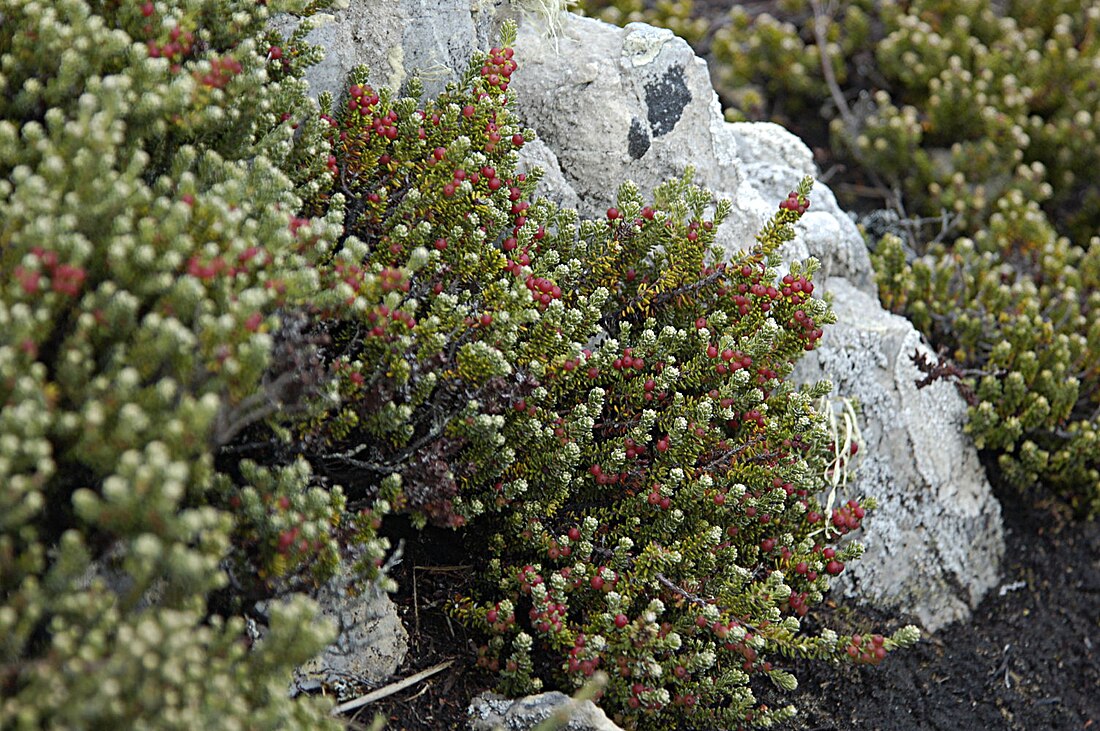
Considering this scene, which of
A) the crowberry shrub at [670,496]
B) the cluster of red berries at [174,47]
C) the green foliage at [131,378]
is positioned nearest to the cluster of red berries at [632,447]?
the crowberry shrub at [670,496]

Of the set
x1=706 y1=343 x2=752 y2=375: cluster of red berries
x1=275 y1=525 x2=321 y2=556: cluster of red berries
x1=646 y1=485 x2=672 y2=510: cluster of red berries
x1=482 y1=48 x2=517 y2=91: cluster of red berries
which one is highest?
x1=482 y1=48 x2=517 y2=91: cluster of red berries

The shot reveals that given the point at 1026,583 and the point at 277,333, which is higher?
the point at 277,333

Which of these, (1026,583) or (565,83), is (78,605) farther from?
(1026,583)

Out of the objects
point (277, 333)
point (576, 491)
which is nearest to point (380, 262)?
point (277, 333)

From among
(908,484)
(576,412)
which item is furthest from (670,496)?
(908,484)

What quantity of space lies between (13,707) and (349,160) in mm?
1966

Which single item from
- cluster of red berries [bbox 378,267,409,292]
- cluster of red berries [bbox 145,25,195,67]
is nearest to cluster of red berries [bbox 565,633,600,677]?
cluster of red berries [bbox 378,267,409,292]

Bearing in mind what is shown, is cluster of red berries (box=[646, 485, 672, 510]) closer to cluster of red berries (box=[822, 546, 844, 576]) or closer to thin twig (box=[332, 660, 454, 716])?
cluster of red berries (box=[822, 546, 844, 576])

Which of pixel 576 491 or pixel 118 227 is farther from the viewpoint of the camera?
pixel 576 491

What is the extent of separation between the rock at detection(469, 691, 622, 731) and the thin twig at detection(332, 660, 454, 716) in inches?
6.0

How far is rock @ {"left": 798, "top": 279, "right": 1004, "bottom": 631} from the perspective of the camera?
158 inches

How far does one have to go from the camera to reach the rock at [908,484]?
13.2 ft

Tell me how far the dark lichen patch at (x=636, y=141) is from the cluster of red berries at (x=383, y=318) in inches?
60.9

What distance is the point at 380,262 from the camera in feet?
10.1
